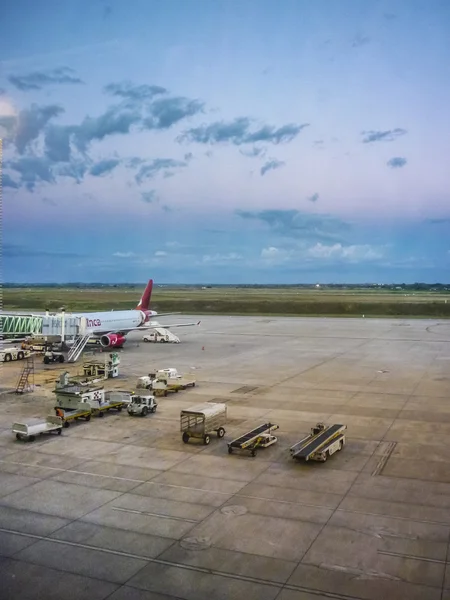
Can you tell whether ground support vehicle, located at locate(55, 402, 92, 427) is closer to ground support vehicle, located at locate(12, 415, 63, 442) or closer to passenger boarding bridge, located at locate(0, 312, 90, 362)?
ground support vehicle, located at locate(12, 415, 63, 442)

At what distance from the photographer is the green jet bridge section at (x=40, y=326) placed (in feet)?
182

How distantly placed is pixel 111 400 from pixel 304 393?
465 inches

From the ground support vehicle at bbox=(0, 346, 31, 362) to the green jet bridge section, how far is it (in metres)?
2.15

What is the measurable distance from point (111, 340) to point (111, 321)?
10.4 feet

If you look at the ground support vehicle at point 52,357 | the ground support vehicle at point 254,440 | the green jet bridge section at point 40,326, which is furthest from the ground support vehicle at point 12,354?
the ground support vehicle at point 254,440

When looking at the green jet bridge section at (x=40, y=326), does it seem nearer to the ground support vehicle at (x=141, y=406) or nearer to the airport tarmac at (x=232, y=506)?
the airport tarmac at (x=232, y=506)

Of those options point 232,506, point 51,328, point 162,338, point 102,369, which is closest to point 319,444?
point 232,506

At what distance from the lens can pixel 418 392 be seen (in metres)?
36.7

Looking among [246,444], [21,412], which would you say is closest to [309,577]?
[246,444]

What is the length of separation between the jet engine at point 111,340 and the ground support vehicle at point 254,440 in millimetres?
35261

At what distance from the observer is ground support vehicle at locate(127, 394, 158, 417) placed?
2992 cm

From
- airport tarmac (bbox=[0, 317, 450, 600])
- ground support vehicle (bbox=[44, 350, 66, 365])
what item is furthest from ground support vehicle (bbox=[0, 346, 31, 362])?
airport tarmac (bbox=[0, 317, 450, 600])

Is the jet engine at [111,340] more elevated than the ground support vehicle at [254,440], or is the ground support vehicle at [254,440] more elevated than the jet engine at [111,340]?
the jet engine at [111,340]

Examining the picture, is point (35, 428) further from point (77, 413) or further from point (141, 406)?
point (141, 406)
